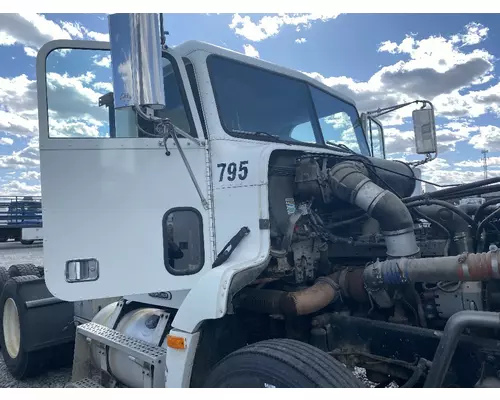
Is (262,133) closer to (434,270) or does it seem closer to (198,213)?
(198,213)

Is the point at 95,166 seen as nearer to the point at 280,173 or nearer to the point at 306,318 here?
the point at 280,173

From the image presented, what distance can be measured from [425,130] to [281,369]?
116 inches

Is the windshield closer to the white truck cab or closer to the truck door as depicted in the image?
the white truck cab

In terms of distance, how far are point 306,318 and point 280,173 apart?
3.41 feet

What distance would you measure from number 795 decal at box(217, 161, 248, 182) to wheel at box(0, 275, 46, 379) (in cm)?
279

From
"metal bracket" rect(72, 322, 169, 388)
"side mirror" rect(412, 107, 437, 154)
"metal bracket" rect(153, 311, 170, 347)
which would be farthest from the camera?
"side mirror" rect(412, 107, 437, 154)

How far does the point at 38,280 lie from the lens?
4801mm

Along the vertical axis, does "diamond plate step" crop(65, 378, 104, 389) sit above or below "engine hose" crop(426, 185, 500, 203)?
below

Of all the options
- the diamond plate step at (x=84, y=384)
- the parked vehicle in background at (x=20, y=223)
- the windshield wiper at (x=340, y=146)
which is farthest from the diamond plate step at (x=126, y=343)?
the parked vehicle in background at (x=20, y=223)

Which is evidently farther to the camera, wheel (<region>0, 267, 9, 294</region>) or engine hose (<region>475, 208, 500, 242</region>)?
wheel (<region>0, 267, 9, 294</region>)

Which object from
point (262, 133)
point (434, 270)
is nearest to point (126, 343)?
point (262, 133)

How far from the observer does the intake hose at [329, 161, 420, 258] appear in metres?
2.84

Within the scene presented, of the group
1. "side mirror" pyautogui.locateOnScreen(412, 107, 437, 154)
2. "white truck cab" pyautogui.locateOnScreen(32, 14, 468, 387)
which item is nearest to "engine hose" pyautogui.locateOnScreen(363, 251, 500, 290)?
"white truck cab" pyautogui.locateOnScreen(32, 14, 468, 387)

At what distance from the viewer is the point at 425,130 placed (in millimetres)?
4371
